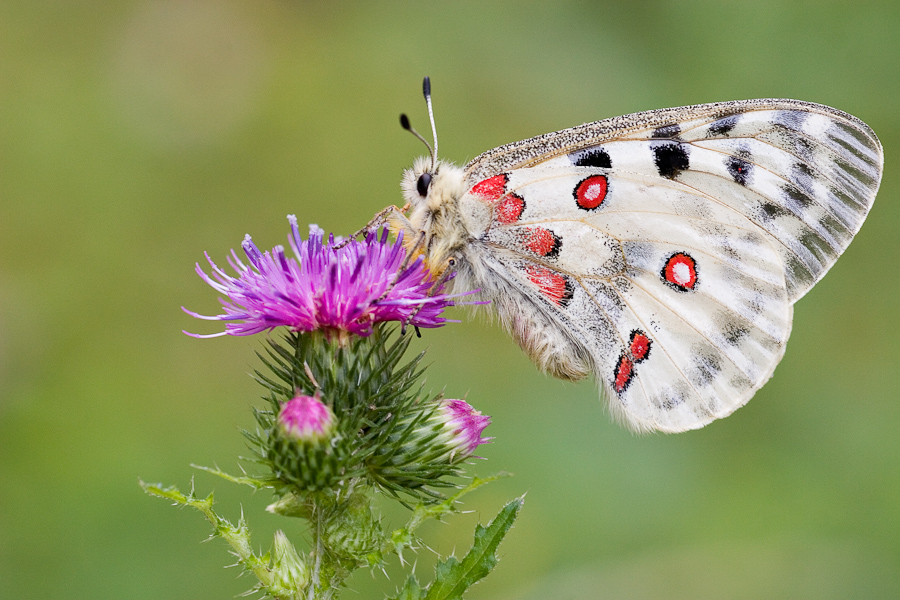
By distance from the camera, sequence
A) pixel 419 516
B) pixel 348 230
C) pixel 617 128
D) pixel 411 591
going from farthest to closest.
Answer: pixel 348 230
pixel 617 128
pixel 419 516
pixel 411 591

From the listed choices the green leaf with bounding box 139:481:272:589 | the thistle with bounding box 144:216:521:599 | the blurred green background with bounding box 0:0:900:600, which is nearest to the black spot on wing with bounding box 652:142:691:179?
the thistle with bounding box 144:216:521:599

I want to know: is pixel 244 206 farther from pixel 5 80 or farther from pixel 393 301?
pixel 393 301

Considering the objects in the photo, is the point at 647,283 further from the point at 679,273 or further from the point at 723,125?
the point at 723,125

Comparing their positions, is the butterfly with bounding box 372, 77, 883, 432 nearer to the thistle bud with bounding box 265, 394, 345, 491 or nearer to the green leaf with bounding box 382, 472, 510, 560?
the thistle bud with bounding box 265, 394, 345, 491

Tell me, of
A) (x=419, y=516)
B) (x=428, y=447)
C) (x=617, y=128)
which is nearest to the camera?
(x=419, y=516)

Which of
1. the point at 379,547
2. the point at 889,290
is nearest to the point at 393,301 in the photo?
the point at 379,547

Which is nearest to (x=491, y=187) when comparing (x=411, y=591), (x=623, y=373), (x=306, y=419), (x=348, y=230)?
(x=623, y=373)

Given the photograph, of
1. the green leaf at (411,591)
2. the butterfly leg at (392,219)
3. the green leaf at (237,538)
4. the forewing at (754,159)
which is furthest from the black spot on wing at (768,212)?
the green leaf at (237,538)
